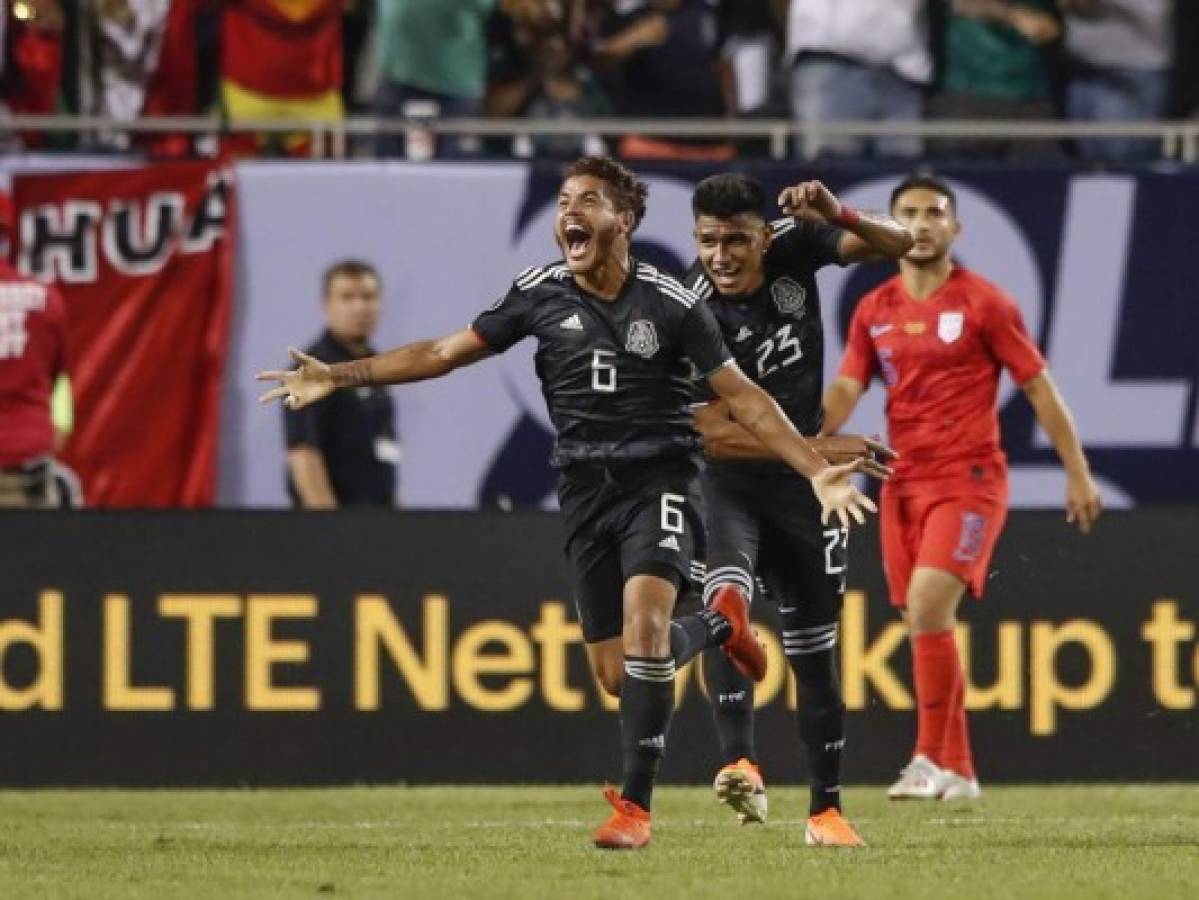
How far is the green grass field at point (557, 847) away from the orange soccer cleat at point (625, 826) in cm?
7

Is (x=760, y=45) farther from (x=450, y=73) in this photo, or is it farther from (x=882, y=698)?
(x=882, y=698)

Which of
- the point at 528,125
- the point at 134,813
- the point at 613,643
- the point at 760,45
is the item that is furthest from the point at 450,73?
the point at 613,643

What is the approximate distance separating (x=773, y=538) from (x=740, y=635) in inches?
13.0

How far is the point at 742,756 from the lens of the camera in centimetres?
988

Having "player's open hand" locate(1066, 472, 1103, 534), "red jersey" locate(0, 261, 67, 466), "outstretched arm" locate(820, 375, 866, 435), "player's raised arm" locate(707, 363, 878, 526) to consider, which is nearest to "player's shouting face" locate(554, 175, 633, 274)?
"player's raised arm" locate(707, 363, 878, 526)

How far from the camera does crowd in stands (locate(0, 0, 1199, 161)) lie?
13961 mm

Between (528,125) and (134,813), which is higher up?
(528,125)

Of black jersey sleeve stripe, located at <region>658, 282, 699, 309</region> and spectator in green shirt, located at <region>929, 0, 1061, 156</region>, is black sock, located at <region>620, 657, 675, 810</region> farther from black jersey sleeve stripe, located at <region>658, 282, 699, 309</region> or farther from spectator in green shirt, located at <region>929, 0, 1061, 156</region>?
spectator in green shirt, located at <region>929, 0, 1061, 156</region>

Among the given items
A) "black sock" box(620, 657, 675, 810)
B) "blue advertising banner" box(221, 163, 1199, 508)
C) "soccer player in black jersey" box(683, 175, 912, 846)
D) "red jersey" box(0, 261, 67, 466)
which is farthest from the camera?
"blue advertising banner" box(221, 163, 1199, 508)

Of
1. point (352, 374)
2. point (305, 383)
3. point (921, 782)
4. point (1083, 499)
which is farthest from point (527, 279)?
point (921, 782)

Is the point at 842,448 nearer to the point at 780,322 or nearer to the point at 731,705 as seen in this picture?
the point at 780,322

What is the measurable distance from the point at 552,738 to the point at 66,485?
3161 mm

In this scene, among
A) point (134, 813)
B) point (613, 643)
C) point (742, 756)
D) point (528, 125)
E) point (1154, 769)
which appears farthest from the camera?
point (528, 125)

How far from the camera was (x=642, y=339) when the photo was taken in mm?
8633
